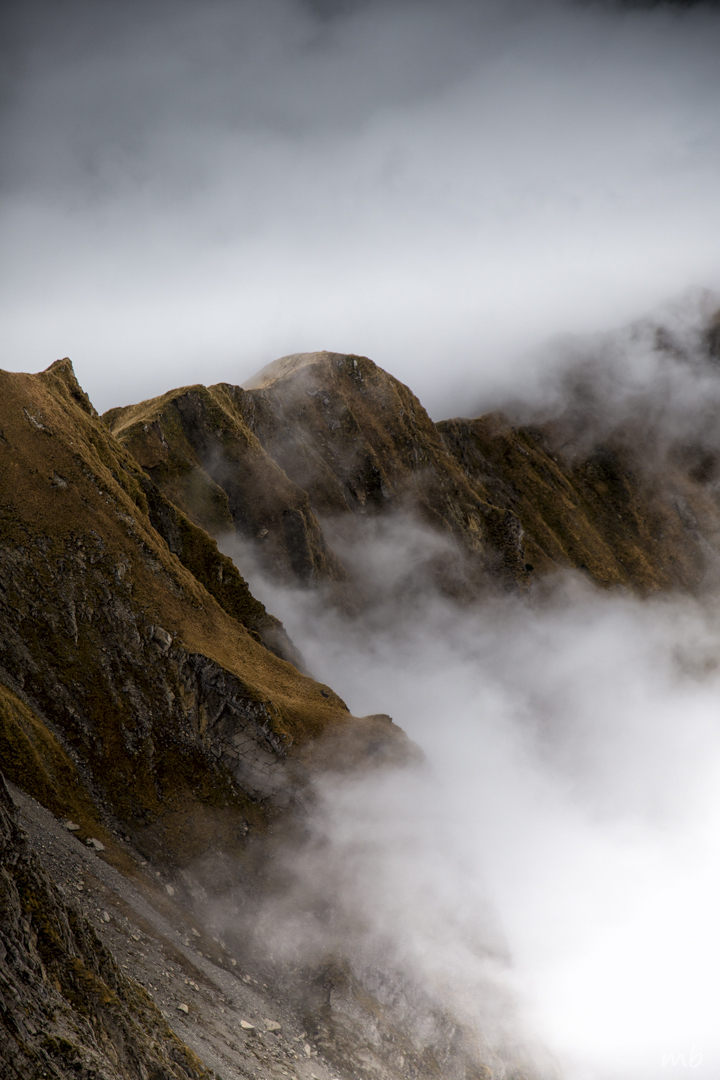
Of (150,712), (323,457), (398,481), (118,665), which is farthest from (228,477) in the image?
(150,712)

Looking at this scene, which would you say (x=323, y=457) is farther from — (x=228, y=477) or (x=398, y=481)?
(x=228, y=477)

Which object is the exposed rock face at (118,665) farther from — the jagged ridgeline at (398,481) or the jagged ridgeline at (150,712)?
the jagged ridgeline at (398,481)

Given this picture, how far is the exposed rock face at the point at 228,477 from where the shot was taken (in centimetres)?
7412

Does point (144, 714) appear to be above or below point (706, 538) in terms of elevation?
below

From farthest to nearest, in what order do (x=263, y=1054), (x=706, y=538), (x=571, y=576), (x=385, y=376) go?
(x=706, y=538) → (x=571, y=576) → (x=385, y=376) → (x=263, y=1054)

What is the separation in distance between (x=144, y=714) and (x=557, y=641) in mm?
92475

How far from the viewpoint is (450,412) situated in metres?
173

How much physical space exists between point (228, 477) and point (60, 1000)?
62.1 metres

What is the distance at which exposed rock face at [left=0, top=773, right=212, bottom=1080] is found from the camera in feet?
65.1

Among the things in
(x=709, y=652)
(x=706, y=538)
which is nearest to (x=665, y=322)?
(x=706, y=538)

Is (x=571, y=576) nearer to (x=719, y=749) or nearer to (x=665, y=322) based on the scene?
(x=719, y=749)

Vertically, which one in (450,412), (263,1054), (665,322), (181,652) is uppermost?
(665,322)

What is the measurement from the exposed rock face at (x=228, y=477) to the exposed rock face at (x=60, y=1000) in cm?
5033

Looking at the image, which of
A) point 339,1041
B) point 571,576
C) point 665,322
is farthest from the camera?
point 665,322
